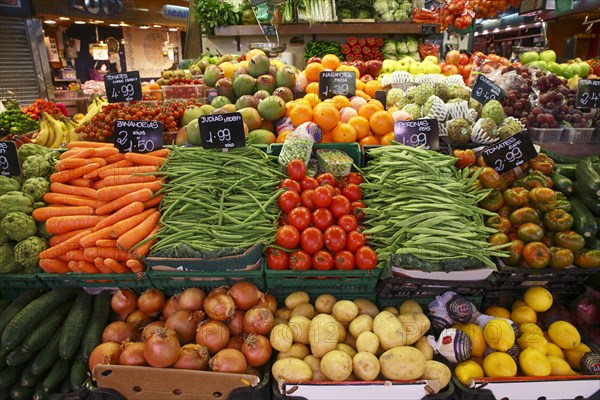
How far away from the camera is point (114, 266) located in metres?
2.06

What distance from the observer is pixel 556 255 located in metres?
2.04

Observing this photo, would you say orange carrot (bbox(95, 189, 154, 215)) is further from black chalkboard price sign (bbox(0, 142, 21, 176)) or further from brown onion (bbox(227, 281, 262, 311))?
brown onion (bbox(227, 281, 262, 311))

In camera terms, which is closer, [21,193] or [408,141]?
[21,193]

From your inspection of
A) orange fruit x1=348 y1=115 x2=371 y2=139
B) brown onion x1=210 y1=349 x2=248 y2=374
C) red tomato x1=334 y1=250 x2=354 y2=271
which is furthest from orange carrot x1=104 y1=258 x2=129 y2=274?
orange fruit x1=348 y1=115 x2=371 y2=139

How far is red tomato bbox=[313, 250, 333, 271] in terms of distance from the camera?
79.4 inches

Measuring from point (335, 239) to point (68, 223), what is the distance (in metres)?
1.49

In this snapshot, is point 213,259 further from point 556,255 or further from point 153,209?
point 556,255

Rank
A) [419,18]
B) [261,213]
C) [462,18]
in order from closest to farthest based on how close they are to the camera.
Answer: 1. [261,213]
2. [419,18]
3. [462,18]

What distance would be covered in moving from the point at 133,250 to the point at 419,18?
6.72m

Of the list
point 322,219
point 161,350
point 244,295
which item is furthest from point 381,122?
point 161,350

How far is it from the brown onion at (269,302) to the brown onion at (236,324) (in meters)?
0.12

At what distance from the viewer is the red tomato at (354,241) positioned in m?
2.05

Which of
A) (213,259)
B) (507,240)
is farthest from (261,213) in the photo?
(507,240)

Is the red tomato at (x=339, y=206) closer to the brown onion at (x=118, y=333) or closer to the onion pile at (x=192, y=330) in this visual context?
the onion pile at (x=192, y=330)
